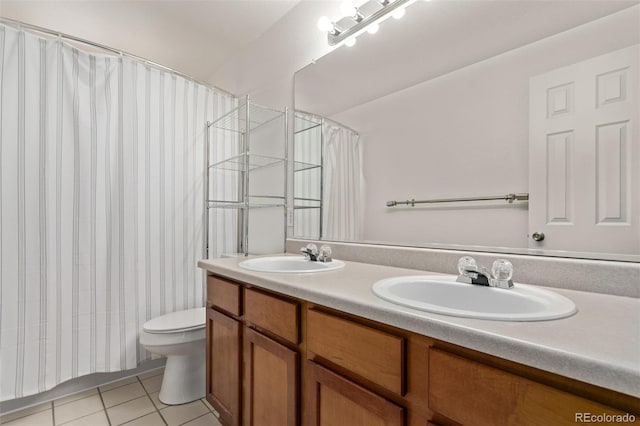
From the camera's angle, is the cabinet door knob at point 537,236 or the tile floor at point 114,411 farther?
the tile floor at point 114,411

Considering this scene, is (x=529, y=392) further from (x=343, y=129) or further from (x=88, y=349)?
(x=88, y=349)

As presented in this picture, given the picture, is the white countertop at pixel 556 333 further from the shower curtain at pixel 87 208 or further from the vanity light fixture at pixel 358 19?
the shower curtain at pixel 87 208

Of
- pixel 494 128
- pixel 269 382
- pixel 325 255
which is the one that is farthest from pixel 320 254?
pixel 494 128

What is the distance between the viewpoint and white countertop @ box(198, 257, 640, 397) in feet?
1.44

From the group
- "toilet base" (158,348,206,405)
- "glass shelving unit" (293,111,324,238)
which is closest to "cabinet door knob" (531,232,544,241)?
"glass shelving unit" (293,111,324,238)

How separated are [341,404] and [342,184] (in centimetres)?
108

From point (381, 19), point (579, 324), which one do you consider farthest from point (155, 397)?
point (381, 19)

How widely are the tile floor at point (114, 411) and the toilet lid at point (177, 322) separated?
17.8 inches

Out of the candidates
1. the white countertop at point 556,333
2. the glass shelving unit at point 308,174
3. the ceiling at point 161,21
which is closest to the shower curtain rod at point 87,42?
the ceiling at point 161,21

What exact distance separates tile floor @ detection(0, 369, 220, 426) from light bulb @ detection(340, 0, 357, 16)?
227cm

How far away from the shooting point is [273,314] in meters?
1.07

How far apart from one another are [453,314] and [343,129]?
122 cm

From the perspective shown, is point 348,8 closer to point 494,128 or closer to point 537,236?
point 494,128

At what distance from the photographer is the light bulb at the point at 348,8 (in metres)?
1.49
